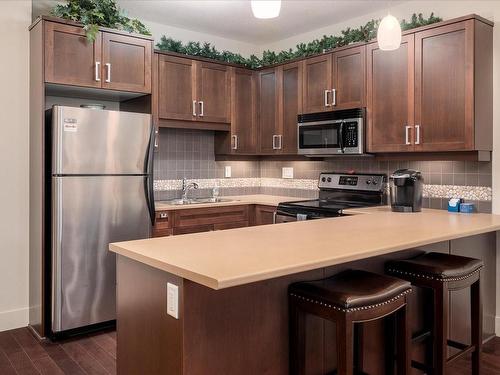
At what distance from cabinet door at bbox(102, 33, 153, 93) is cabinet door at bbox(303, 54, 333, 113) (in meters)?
1.45

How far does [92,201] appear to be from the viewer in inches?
134

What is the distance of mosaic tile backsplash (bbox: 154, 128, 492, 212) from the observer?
11.5ft

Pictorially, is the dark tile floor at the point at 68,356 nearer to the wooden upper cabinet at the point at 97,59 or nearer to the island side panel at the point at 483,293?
the island side panel at the point at 483,293

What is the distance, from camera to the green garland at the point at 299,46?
365cm

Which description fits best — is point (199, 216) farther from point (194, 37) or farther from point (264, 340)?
point (264, 340)

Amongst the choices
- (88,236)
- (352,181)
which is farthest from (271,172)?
(88,236)

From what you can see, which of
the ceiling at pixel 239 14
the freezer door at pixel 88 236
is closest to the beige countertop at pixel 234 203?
the freezer door at pixel 88 236

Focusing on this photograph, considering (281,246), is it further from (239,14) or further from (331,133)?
(239,14)

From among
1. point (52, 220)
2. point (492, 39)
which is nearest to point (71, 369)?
point (52, 220)

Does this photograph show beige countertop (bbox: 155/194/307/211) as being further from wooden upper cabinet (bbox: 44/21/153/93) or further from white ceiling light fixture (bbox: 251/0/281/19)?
white ceiling light fixture (bbox: 251/0/281/19)

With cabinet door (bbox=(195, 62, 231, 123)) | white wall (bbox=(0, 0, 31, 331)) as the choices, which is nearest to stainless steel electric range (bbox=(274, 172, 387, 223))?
cabinet door (bbox=(195, 62, 231, 123))

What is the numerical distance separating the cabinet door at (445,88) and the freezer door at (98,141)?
212 cm

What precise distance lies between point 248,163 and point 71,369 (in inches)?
118

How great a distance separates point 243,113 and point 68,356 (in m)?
2.78
